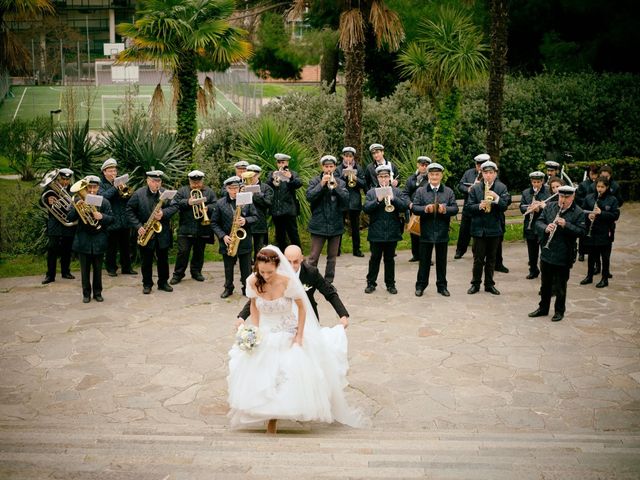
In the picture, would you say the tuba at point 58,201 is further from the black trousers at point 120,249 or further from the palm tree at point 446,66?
the palm tree at point 446,66

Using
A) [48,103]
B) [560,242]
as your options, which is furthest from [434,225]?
[48,103]

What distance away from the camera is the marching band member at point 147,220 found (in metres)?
12.8

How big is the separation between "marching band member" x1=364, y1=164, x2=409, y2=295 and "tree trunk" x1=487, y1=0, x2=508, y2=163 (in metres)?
4.42

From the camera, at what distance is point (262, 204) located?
44.3 feet

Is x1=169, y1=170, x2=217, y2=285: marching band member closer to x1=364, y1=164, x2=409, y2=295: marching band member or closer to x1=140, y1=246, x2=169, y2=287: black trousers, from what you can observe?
x1=140, y1=246, x2=169, y2=287: black trousers

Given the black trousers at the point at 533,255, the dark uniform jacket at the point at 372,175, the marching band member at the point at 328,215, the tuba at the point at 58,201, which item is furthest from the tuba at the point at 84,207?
the black trousers at the point at 533,255

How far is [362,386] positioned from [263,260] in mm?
2353

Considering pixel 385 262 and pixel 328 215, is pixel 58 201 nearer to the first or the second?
pixel 328 215

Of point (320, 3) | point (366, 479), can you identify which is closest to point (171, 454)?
point (366, 479)

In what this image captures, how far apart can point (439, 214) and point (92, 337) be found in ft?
17.6

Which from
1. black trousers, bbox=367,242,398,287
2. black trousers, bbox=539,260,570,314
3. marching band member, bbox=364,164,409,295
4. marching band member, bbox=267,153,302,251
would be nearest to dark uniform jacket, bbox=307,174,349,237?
marching band member, bbox=364,164,409,295

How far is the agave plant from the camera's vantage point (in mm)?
14711

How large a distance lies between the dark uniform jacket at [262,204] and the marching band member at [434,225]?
2418 millimetres

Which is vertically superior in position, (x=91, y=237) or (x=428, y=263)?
(x=91, y=237)
